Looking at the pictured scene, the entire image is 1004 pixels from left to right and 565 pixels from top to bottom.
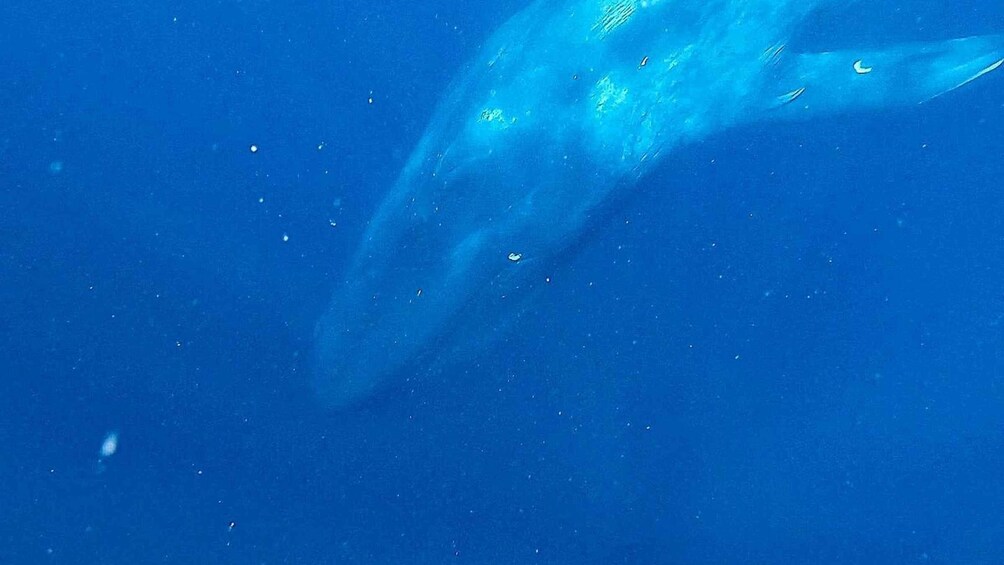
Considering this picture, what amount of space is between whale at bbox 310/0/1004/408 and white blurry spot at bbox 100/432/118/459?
4.12ft

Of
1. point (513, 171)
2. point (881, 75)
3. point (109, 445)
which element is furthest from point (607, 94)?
point (109, 445)

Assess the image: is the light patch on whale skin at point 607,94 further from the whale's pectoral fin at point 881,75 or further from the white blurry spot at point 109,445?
the white blurry spot at point 109,445

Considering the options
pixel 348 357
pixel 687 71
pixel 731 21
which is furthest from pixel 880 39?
pixel 348 357

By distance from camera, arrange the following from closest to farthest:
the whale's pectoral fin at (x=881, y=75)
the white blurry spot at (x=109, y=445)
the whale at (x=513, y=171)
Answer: the white blurry spot at (x=109, y=445) → the whale at (x=513, y=171) → the whale's pectoral fin at (x=881, y=75)

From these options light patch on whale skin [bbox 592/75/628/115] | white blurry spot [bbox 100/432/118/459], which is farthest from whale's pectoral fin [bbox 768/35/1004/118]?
white blurry spot [bbox 100/432/118/459]

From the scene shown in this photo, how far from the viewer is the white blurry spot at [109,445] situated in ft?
17.6

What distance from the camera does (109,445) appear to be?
537 cm

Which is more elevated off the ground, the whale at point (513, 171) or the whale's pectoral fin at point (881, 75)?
the whale at point (513, 171)

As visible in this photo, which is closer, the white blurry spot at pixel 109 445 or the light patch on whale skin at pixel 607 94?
the white blurry spot at pixel 109 445

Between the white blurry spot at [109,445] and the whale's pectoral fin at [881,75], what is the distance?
16.3ft

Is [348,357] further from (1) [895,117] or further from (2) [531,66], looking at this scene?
(1) [895,117]

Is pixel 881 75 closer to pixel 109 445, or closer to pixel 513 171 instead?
pixel 513 171

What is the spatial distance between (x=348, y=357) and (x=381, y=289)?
0.50m

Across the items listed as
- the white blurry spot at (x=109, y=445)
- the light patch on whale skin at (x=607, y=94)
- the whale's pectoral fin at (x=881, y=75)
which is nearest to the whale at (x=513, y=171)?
the light patch on whale skin at (x=607, y=94)
